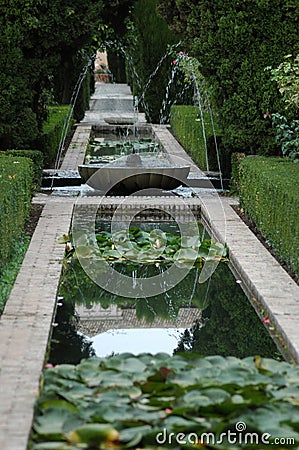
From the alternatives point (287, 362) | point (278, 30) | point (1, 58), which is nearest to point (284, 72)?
point (278, 30)

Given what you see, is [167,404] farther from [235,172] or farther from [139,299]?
[235,172]

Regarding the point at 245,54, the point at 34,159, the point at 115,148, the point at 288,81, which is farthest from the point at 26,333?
the point at 115,148

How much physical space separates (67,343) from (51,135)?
8238 millimetres

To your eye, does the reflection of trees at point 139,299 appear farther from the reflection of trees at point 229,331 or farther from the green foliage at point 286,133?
the green foliage at point 286,133

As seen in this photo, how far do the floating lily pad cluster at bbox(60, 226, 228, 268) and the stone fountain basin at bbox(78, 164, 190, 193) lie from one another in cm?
219

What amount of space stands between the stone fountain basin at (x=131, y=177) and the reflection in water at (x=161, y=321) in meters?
3.57

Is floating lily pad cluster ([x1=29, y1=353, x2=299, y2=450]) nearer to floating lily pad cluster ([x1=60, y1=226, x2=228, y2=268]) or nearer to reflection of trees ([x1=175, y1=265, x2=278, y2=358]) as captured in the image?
reflection of trees ([x1=175, y1=265, x2=278, y2=358])

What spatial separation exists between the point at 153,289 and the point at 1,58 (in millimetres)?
5384

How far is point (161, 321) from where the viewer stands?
578 cm

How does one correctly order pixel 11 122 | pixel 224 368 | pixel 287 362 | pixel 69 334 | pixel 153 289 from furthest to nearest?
pixel 11 122 → pixel 153 289 → pixel 69 334 → pixel 287 362 → pixel 224 368

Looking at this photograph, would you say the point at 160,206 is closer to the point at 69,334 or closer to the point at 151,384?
the point at 69,334

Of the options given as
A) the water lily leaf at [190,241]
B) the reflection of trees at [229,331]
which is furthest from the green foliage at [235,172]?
the reflection of trees at [229,331]

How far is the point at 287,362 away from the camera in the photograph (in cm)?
479

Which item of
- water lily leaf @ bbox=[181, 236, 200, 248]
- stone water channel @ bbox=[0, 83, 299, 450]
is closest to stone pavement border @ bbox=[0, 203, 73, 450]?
stone water channel @ bbox=[0, 83, 299, 450]
